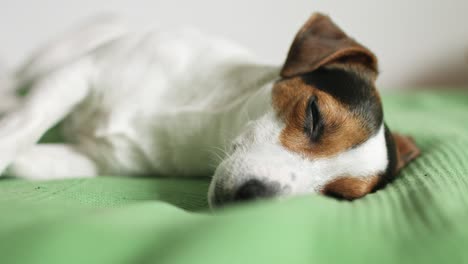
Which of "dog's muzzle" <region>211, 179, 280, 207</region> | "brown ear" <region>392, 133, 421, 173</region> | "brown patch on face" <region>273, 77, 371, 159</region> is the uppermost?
"brown patch on face" <region>273, 77, 371, 159</region>

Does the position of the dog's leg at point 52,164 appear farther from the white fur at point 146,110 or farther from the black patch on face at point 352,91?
the black patch on face at point 352,91

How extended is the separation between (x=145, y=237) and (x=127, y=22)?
1.89 metres

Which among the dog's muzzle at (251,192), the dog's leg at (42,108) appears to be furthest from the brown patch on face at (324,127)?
the dog's leg at (42,108)

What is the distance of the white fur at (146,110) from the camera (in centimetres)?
128

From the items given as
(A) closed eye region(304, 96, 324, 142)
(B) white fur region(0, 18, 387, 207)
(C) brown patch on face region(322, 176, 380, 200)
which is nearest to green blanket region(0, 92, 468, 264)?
(C) brown patch on face region(322, 176, 380, 200)

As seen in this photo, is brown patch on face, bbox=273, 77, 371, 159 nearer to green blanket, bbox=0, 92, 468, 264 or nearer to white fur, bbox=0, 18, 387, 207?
white fur, bbox=0, 18, 387, 207

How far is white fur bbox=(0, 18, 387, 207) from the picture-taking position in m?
1.28

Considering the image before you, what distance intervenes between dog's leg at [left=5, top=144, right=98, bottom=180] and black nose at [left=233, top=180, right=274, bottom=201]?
68 centimetres

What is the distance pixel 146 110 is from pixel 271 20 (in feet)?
6.16

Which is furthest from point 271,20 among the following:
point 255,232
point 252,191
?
point 255,232

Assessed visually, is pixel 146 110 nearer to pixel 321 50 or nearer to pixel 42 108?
pixel 42 108

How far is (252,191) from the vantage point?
95 cm

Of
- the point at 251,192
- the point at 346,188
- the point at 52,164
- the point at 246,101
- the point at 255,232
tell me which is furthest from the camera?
the point at 52,164

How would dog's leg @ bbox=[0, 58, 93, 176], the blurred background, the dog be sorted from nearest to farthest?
the dog
dog's leg @ bbox=[0, 58, 93, 176]
the blurred background
